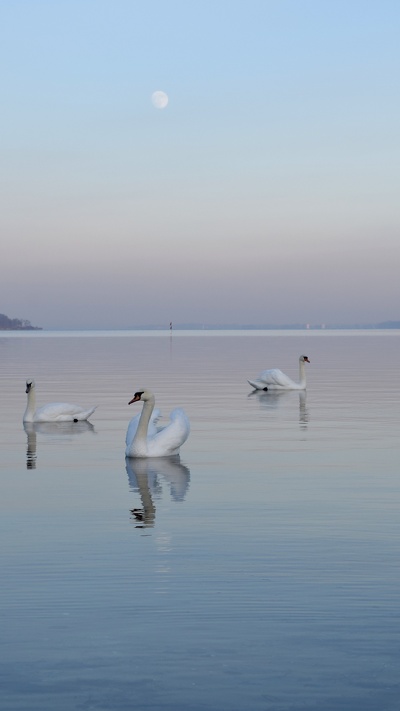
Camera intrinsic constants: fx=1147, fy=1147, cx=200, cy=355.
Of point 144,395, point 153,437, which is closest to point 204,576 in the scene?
point 153,437

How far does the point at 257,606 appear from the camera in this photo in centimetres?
1051

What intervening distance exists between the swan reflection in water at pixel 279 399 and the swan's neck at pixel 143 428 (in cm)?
Result: 762

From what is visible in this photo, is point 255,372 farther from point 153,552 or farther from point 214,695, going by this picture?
point 214,695

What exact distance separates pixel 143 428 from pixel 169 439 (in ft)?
1.80

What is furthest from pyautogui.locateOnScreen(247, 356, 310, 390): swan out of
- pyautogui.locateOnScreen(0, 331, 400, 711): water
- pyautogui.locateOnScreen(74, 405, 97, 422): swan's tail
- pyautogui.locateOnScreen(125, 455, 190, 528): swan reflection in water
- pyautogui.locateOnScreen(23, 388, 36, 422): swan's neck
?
pyautogui.locateOnScreen(125, 455, 190, 528): swan reflection in water

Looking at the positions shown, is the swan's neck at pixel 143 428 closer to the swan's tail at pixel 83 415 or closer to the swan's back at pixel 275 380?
the swan's tail at pixel 83 415

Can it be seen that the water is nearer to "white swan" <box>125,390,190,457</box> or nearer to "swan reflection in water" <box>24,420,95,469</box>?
"white swan" <box>125,390,190,457</box>

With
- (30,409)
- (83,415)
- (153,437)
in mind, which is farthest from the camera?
(83,415)

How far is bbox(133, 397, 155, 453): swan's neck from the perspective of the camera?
72.0ft

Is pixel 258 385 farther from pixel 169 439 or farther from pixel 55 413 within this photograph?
pixel 169 439

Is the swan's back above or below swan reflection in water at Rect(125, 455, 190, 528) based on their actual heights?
A: above

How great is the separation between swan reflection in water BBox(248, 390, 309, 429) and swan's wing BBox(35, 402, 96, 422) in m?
5.80

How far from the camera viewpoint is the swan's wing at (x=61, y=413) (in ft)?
99.5

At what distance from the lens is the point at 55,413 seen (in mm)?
30609
